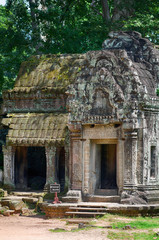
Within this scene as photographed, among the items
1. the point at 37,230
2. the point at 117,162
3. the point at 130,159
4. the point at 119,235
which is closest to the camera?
the point at 119,235

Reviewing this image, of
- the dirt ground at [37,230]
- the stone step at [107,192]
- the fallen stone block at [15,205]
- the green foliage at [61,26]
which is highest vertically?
the green foliage at [61,26]

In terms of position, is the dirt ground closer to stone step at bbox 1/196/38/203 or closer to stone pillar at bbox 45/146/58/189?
stone step at bbox 1/196/38/203

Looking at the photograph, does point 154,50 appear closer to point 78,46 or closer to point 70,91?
point 70,91

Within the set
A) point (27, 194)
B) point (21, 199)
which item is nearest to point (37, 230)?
point (21, 199)

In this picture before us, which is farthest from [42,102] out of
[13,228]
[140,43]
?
[13,228]

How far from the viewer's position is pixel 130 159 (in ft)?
59.3

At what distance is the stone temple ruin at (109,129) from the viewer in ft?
59.4

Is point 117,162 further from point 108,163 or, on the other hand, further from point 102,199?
point 108,163

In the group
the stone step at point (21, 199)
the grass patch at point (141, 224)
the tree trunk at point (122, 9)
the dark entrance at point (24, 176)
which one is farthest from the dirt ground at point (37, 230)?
the tree trunk at point (122, 9)

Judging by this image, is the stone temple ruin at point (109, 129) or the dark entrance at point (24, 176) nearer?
the stone temple ruin at point (109, 129)

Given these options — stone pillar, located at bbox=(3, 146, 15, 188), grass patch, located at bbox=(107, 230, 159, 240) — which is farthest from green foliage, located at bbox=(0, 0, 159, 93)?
grass patch, located at bbox=(107, 230, 159, 240)

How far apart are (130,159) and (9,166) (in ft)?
19.8

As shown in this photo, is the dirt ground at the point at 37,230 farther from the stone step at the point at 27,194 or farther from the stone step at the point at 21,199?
the stone step at the point at 27,194

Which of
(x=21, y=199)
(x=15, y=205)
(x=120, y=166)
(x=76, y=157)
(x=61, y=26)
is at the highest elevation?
(x=61, y=26)
